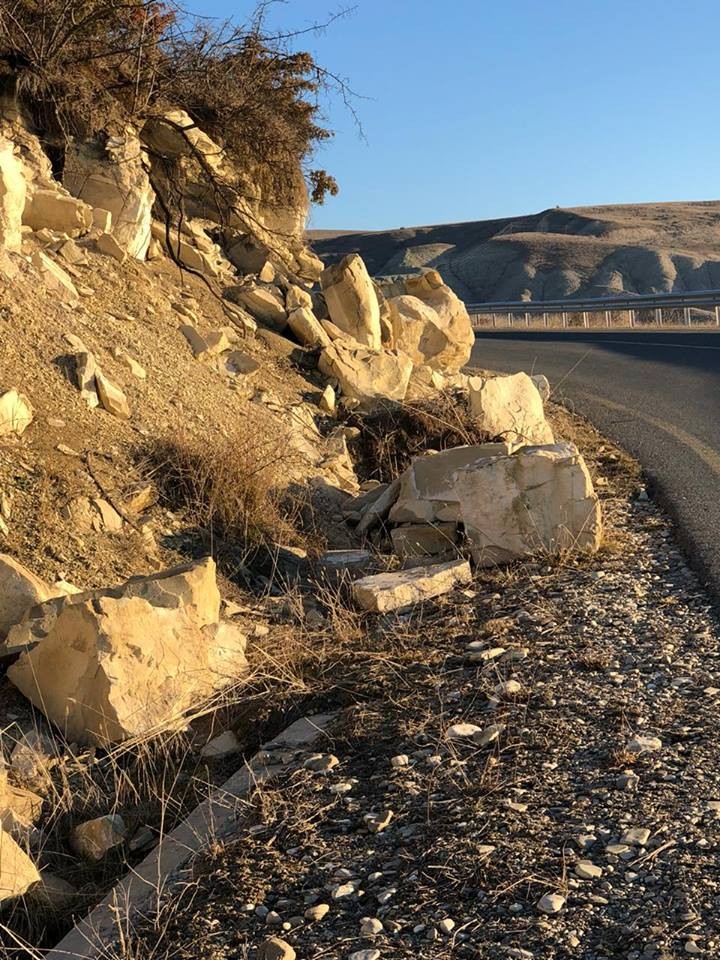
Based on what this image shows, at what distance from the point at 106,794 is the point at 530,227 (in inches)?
3432

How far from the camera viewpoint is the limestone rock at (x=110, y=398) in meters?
7.88

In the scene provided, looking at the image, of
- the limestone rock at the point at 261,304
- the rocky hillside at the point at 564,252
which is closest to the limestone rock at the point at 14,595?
the limestone rock at the point at 261,304

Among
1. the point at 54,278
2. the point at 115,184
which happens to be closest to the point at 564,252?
the point at 115,184

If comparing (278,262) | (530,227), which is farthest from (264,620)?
(530,227)

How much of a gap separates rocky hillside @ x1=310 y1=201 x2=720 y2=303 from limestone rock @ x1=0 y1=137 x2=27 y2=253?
5231 centimetres

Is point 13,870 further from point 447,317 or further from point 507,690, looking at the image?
point 447,317

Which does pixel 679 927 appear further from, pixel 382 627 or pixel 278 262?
pixel 278 262

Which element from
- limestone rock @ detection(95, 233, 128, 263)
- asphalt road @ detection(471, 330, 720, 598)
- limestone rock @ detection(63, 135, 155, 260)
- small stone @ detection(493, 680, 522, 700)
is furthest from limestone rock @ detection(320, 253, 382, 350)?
small stone @ detection(493, 680, 522, 700)

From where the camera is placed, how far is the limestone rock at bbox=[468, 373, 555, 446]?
9766 mm

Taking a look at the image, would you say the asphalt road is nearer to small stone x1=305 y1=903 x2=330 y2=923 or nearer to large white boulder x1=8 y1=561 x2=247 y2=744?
large white boulder x1=8 y1=561 x2=247 y2=744

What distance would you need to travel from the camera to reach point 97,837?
14.8 feet

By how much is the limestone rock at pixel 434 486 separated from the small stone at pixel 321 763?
3.14 m

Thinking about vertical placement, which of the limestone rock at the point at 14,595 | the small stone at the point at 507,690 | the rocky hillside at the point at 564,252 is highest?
the rocky hillside at the point at 564,252

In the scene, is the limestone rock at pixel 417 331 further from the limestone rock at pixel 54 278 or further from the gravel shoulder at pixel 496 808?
the gravel shoulder at pixel 496 808
